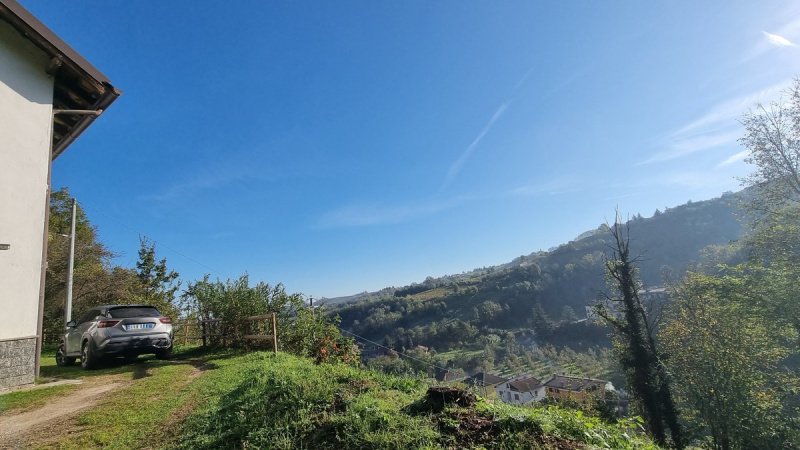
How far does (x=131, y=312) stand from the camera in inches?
403

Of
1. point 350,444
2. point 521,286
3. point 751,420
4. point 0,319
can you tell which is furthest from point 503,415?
point 521,286

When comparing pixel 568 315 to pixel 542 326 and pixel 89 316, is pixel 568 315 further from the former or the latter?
pixel 89 316

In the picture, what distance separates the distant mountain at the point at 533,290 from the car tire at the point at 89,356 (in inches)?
4180

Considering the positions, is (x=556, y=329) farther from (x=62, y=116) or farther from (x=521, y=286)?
(x=62, y=116)

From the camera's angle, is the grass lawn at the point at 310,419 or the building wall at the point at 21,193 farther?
the building wall at the point at 21,193

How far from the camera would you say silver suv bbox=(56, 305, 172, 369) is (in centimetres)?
977

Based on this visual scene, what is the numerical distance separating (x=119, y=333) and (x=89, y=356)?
1230 millimetres

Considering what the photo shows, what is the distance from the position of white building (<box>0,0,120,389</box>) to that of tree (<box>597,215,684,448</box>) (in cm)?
2601

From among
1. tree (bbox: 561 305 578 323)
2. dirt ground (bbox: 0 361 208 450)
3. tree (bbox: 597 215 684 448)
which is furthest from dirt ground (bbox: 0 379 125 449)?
tree (bbox: 561 305 578 323)

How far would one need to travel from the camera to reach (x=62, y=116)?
11.5 metres

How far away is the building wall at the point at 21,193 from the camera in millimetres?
8102

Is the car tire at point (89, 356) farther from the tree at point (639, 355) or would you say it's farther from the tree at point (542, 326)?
the tree at point (542, 326)

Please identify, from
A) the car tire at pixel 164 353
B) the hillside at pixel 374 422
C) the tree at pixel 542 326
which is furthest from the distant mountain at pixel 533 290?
the hillside at pixel 374 422

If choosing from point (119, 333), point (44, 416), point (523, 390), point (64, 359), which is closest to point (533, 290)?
point (523, 390)
